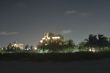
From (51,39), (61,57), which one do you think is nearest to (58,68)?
(61,57)

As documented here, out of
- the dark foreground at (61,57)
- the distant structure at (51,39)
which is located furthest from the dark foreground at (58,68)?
the distant structure at (51,39)

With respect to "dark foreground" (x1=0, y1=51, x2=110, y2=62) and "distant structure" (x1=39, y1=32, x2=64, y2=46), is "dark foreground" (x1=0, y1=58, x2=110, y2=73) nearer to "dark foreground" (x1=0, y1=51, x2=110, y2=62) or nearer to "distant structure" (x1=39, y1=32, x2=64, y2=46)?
"dark foreground" (x1=0, y1=51, x2=110, y2=62)

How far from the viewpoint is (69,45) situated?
113 m

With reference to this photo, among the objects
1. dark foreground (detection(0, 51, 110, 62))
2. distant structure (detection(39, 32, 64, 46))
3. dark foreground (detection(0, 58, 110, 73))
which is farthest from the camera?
distant structure (detection(39, 32, 64, 46))

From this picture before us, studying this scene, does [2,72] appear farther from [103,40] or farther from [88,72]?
[103,40]

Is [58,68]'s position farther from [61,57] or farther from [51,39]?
[51,39]

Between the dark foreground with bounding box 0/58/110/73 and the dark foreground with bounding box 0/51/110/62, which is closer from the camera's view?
the dark foreground with bounding box 0/58/110/73

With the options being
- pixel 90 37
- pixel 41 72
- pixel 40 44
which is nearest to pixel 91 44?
pixel 90 37

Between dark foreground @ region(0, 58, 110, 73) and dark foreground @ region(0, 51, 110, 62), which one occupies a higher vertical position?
dark foreground @ region(0, 51, 110, 62)

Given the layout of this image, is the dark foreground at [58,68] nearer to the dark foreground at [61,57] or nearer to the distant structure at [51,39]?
the dark foreground at [61,57]

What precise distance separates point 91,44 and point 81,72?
73.0m

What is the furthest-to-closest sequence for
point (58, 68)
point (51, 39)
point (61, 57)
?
point (51, 39) < point (61, 57) < point (58, 68)

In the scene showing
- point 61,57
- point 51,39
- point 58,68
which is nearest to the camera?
point 58,68

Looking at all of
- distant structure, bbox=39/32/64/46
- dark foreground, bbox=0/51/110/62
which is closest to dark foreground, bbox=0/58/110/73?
dark foreground, bbox=0/51/110/62
